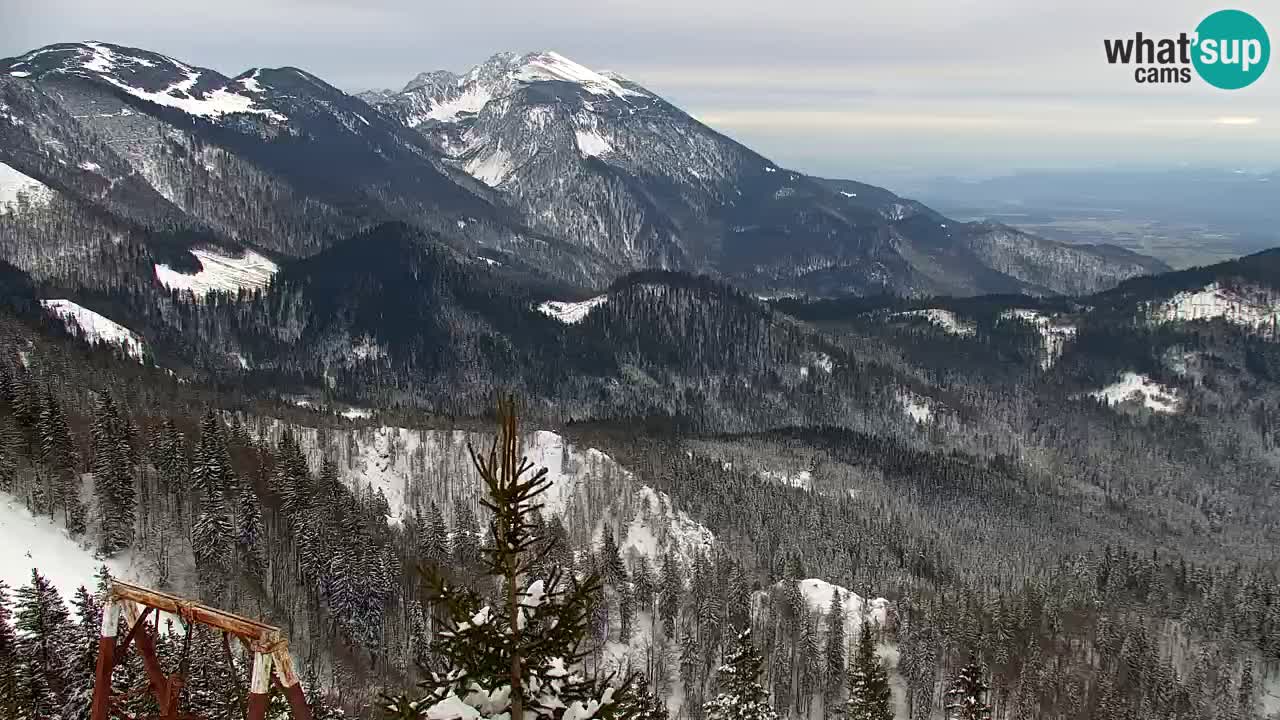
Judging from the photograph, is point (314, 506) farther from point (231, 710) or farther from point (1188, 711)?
point (1188, 711)

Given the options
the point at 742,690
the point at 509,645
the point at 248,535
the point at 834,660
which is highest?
the point at 509,645

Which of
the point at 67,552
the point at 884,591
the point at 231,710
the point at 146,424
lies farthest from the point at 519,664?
the point at 884,591

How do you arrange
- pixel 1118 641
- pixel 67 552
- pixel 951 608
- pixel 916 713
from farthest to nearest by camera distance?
pixel 951 608
pixel 1118 641
pixel 916 713
pixel 67 552

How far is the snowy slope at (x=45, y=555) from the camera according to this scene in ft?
317

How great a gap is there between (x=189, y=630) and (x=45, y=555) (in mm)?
91313

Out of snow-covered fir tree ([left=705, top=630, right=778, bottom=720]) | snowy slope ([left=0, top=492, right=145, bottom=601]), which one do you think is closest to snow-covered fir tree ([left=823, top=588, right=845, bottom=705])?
snow-covered fir tree ([left=705, top=630, right=778, bottom=720])

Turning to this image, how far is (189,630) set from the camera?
105 ft

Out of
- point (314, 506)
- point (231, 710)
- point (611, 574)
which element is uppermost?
Result: point (231, 710)

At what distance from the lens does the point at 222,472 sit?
129375 mm

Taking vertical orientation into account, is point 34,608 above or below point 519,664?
below

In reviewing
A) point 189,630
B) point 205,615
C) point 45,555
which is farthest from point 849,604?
point 205,615

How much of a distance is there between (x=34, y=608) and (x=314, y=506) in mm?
68447

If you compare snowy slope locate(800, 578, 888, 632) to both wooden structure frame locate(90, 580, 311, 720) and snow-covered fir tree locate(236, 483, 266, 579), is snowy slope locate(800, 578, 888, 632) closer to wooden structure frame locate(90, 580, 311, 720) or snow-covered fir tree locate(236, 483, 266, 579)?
snow-covered fir tree locate(236, 483, 266, 579)

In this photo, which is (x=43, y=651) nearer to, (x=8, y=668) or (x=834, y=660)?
(x=8, y=668)
